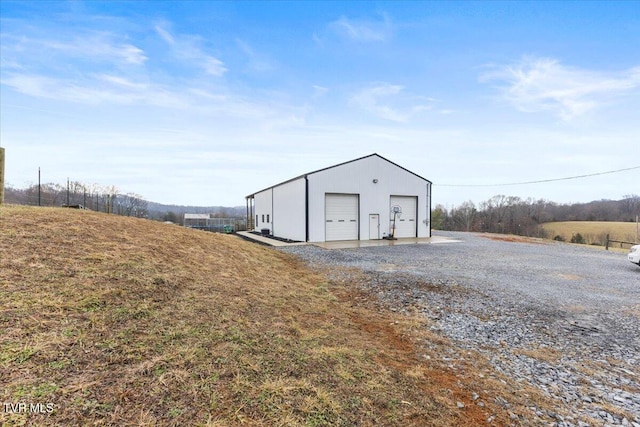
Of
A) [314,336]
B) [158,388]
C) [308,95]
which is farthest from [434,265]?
[308,95]

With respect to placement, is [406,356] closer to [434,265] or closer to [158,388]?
[158,388]

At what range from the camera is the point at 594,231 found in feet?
95.4

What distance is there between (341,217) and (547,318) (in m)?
11.8

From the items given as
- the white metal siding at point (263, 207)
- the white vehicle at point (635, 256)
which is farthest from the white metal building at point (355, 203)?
the white vehicle at point (635, 256)

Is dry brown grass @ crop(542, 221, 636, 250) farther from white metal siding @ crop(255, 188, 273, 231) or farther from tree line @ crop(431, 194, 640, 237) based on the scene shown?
white metal siding @ crop(255, 188, 273, 231)

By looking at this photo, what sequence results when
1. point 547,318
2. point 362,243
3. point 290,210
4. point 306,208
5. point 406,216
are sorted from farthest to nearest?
point 406,216 → point 290,210 → point 306,208 → point 362,243 → point 547,318

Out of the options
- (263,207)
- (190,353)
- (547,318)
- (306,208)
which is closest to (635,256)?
(547,318)

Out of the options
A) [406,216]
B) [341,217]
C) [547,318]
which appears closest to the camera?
[547,318]

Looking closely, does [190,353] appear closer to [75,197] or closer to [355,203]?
[355,203]

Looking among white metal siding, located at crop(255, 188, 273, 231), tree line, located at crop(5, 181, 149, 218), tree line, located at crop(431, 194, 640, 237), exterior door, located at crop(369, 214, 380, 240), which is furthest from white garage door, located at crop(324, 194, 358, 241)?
tree line, located at crop(431, 194, 640, 237)

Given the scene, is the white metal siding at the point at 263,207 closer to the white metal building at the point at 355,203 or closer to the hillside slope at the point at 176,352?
the white metal building at the point at 355,203

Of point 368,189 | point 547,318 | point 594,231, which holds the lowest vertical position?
point 547,318

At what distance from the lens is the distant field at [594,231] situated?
86.2 feet

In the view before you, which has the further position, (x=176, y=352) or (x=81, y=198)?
(x=81, y=198)
